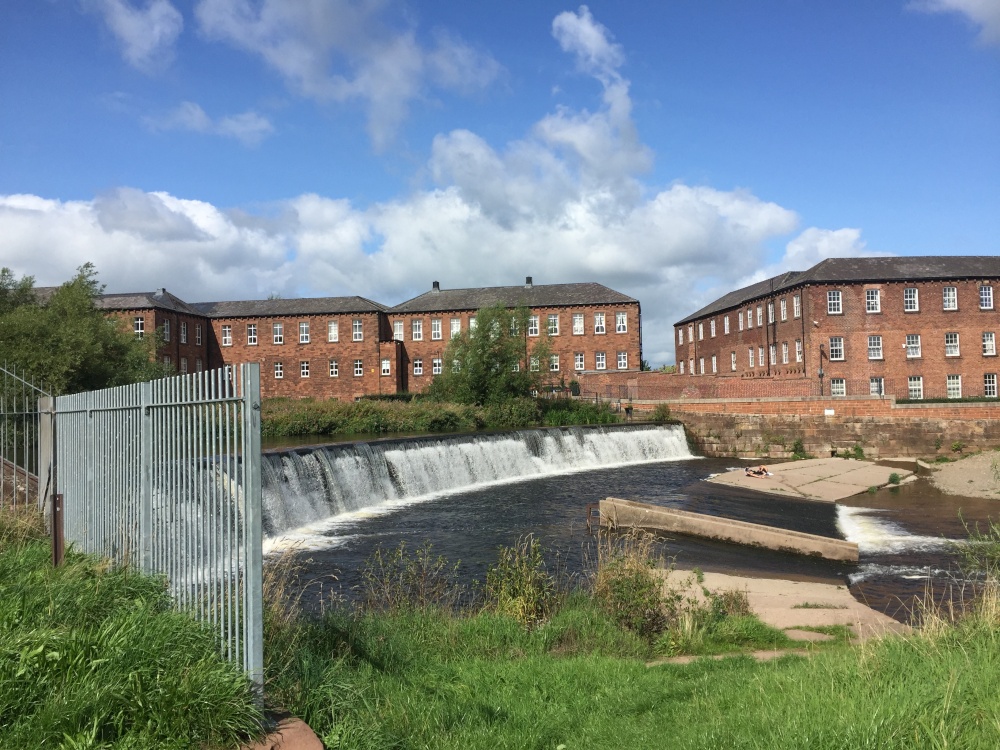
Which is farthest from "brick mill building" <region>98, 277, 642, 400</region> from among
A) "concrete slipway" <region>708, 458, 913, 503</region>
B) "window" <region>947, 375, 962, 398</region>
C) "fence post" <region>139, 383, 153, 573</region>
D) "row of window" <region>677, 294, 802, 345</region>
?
"fence post" <region>139, 383, 153, 573</region>

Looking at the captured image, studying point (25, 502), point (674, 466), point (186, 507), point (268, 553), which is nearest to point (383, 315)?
point (674, 466)

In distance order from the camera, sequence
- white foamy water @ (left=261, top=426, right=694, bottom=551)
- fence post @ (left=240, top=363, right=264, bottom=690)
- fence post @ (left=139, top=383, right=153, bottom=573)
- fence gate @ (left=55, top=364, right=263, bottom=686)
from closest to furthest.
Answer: fence post @ (left=240, top=363, right=264, bottom=690)
fence gate @ (left=55, top=364, right=263, bottom=686)
fence post @ (left=139, top=383, right=153, bottom=573)
white foamy water @ (left=261, top=426, right=694, bottom=551)

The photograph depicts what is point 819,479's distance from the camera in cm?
2303

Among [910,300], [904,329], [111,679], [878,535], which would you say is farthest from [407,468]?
[910,300]

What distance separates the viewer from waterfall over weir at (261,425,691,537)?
17.8 meters

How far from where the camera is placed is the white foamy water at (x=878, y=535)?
1405 cm

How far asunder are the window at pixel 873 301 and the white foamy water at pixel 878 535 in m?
27.4

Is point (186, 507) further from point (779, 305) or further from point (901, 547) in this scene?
point (779, 305)

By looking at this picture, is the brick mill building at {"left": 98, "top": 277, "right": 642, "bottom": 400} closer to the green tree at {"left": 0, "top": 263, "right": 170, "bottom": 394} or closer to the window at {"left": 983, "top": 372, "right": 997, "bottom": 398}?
the window at {"left": 983, "top": 372, "right": 997, "bottom": 398}

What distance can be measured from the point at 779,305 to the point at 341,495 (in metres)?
35.1

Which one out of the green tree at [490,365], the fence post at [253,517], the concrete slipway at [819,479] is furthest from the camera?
the green tree at [490,365]

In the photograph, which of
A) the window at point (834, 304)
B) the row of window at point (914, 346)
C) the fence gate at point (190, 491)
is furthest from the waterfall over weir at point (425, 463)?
the window at point (834, 304)

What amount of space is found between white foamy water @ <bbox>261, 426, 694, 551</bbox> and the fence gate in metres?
8.08

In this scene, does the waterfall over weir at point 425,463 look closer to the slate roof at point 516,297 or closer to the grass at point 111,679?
the grass at point 111,679
